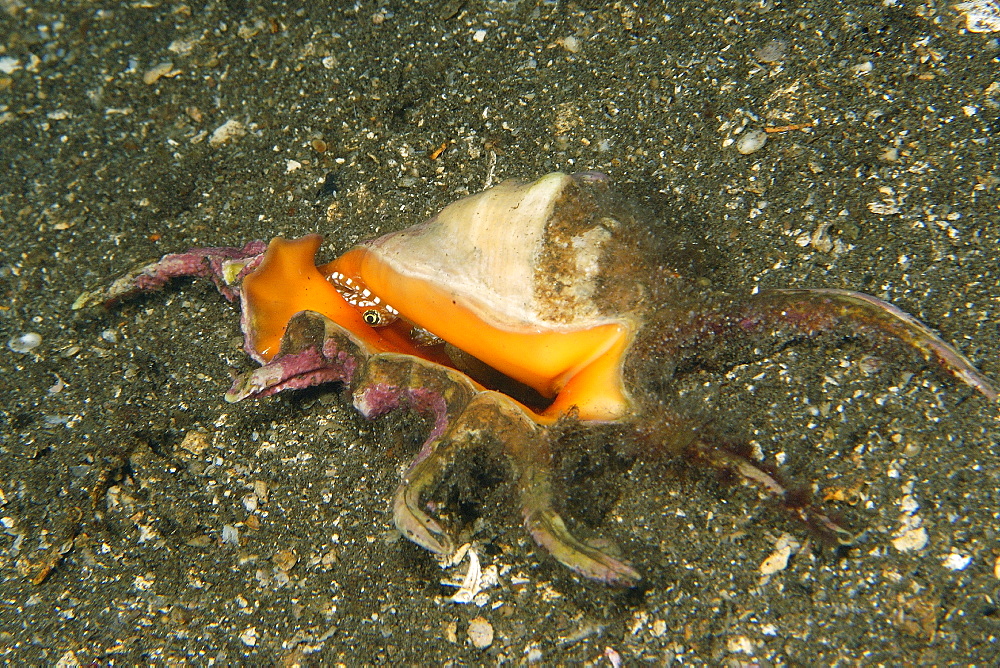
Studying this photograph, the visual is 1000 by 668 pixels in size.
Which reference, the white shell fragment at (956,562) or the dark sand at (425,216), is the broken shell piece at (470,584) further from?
the white shell fragment at (956,562)

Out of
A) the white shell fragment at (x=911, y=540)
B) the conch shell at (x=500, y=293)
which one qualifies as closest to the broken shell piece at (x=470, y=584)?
the conch shell at (x=500, y=293)

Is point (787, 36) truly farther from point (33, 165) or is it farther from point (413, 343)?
point (33, 165)

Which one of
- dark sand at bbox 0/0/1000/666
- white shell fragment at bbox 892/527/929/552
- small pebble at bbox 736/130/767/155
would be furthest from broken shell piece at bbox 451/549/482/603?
small pebble at bbox 736/130/767/155

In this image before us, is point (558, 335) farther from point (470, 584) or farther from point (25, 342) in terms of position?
point (25, 342)

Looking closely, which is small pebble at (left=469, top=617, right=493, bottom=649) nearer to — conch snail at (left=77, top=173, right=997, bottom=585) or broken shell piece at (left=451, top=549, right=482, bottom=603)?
broken shell piece at (left=451, top=549, right=482, bottom=603)

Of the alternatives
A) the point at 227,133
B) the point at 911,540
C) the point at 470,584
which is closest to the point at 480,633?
the point at 470,584

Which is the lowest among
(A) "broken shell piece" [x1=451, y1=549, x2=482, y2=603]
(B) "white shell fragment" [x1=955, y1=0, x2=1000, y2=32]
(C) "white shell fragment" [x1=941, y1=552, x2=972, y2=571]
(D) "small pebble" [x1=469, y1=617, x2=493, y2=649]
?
(D) "small pebble" [x1=469, y1=617, x2=493, y2=649]
